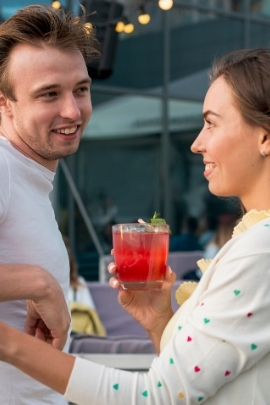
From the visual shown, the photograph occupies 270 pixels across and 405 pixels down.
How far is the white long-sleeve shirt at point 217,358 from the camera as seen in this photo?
150 cm

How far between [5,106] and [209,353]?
3.28ft

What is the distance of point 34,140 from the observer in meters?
2.09

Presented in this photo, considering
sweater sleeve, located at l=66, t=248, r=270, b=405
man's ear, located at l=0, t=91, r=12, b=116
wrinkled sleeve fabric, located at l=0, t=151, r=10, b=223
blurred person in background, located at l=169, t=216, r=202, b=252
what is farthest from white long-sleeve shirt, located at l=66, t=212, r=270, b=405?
blurred person in background, located at l=169, t=216, r=202, b=252

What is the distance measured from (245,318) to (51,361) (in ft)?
1.32

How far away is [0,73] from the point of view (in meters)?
2.11

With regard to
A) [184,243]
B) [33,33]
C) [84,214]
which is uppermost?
[33,33]

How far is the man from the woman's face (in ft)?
1.50

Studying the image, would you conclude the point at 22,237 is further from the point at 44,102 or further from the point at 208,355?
the point at 208,355


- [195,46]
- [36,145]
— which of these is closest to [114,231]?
[36,145]

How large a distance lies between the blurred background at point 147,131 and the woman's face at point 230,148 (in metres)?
Answer: 7.58


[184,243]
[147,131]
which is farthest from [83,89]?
[147,131]

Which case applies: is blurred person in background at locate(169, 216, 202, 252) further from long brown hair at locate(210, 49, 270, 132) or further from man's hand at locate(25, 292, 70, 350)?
long brown hair at locate(210, 49, 270, 132)

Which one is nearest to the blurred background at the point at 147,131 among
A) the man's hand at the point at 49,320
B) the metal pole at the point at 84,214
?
the metal pole at the point at 84,214

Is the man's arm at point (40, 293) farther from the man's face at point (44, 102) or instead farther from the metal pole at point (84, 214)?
the metal pole at point (84, 214)
